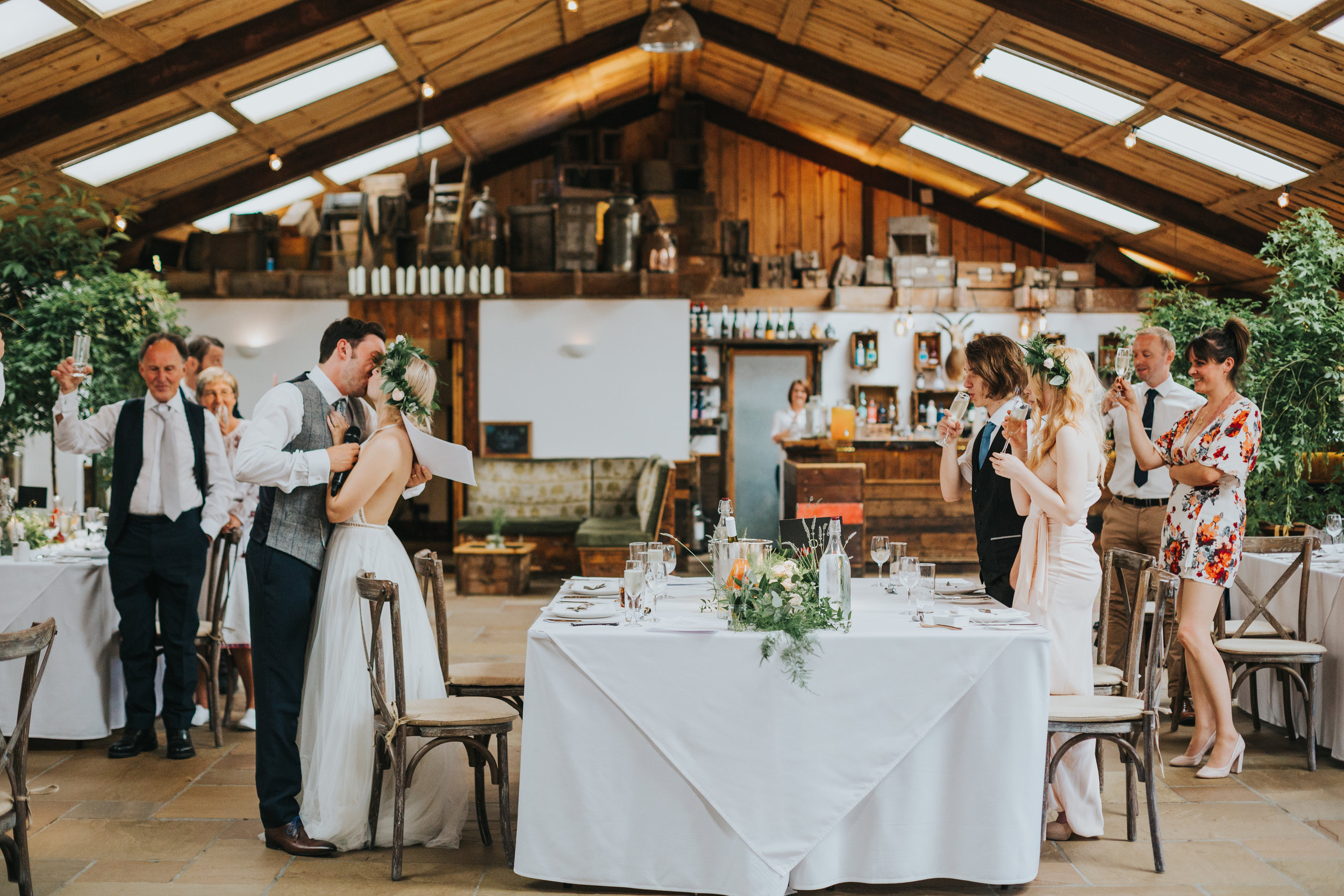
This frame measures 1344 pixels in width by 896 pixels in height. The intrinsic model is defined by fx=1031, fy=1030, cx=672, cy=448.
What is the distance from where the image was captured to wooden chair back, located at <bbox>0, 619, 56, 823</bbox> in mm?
2545

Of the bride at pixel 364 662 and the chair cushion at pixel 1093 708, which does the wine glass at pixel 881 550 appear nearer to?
the chair cushion at pixel 1093 708

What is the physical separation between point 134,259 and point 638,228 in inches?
187

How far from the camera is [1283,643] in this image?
4262 mm

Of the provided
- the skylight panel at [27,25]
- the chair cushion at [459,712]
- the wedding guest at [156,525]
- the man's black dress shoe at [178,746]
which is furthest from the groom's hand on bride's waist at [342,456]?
the skylight panel at [27,25]

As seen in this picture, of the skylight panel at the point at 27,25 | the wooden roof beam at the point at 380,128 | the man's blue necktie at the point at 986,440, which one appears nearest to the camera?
the man's blue necktie at the point at 986,440

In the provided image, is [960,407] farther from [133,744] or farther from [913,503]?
[913,503]

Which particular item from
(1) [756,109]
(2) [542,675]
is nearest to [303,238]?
(1) [756,109]

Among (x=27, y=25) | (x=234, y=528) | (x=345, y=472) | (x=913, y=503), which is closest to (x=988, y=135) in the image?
Answer: (x=913, y=503)

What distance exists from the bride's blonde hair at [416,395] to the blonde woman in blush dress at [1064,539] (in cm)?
185

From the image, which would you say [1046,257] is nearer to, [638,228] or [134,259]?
[638,228]

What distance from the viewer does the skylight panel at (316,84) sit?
27.1 ft

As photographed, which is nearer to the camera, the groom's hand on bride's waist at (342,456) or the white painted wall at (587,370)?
the groom's hand on bride's waist at (342,456)

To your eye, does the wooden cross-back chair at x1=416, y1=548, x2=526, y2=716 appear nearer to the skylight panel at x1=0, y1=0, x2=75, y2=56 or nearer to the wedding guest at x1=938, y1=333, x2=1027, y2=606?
the wedding guest at x1=938, y1=333, x2=1027, y2=606

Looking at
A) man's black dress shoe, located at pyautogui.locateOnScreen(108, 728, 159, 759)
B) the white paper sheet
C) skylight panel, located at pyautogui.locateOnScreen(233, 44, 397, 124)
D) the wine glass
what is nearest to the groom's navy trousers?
the white paper sheet
